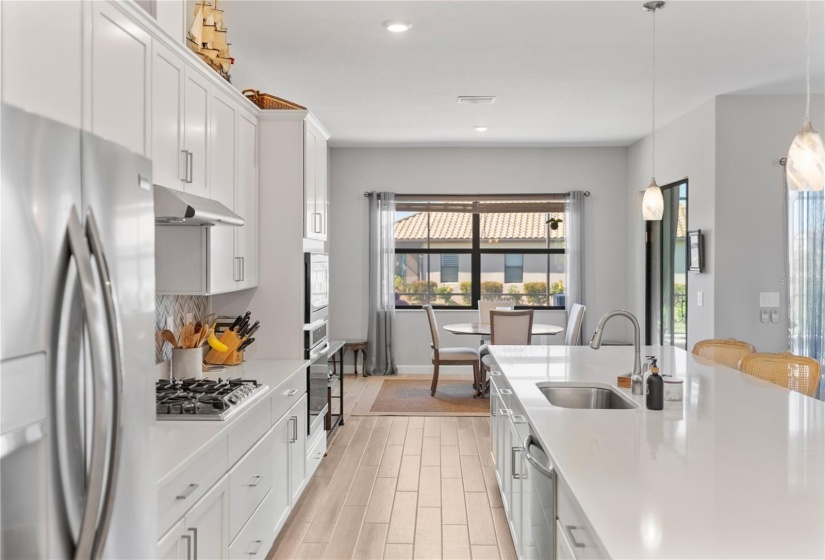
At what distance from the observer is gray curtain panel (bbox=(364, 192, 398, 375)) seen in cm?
792

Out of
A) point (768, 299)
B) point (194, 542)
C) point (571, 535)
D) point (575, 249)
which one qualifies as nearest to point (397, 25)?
point (194, 542)

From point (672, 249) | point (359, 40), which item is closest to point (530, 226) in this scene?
point (672, 249)

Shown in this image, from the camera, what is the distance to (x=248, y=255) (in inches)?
146

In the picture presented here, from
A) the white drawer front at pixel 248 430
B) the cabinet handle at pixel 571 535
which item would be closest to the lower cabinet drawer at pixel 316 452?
the white drawer front at pixel 248 430

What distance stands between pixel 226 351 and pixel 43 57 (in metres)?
2.11

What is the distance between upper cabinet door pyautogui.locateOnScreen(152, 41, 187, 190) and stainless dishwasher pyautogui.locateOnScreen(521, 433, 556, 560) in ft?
5.53

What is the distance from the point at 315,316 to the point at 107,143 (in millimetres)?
2879

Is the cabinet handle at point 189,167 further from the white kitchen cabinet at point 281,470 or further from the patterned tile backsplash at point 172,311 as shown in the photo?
the white kitchen cabinet at point 281,470

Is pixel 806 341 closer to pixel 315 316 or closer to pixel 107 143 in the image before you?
pixel 315 316

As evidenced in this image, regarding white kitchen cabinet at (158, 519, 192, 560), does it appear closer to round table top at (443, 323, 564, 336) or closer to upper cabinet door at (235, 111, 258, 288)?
upper cabinet door at (235, 111, 258, 288)

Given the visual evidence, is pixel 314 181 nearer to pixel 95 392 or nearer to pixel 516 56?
pixel 516 56

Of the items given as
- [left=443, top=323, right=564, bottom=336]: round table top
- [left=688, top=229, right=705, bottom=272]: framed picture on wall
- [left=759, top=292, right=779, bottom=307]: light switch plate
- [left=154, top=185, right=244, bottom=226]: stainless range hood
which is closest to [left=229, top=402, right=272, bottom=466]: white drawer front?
[left=154, top=185, right=244, bottom=226]: stainless range hood

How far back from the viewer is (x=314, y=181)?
4.22 m

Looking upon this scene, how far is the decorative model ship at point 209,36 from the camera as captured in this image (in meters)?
3.15
